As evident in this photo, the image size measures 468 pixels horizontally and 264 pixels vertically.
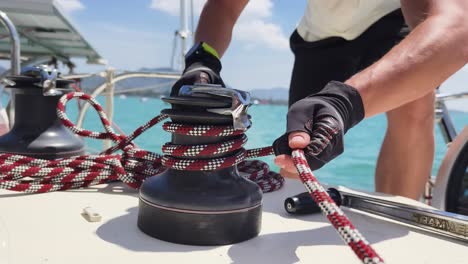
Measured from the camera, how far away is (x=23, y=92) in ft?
3.44

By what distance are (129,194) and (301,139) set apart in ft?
1.48

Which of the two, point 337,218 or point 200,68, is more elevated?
point 200,68

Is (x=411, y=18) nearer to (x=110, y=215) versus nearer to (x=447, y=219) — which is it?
(x=447, y=219)

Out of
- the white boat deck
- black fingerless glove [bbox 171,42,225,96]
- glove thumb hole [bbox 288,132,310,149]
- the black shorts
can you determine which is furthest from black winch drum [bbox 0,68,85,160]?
the black shorts

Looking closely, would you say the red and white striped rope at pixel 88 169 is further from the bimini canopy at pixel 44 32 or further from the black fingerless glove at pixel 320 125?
the bimini canopy at pixel 44 32

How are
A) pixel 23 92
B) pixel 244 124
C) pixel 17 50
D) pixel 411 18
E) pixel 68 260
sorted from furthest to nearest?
pixel 17 50 < pixel 23 92 < pixel 411 18 < pixel 244 124 < pixel 68 260

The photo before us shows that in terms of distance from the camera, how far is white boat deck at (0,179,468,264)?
604mm

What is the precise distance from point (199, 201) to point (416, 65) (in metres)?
0.38

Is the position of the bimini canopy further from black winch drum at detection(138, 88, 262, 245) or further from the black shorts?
black winch drum at detection(138, 88, 262, 245)

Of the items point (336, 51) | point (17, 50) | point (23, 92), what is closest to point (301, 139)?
point (23, 92)

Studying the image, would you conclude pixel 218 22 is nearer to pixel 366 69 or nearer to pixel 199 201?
pixel 366 69

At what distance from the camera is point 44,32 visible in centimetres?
461

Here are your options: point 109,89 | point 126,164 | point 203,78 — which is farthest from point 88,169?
point 109,89

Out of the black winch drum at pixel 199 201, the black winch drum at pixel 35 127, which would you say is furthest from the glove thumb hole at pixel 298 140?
the black winch drum at pixel 35 127
